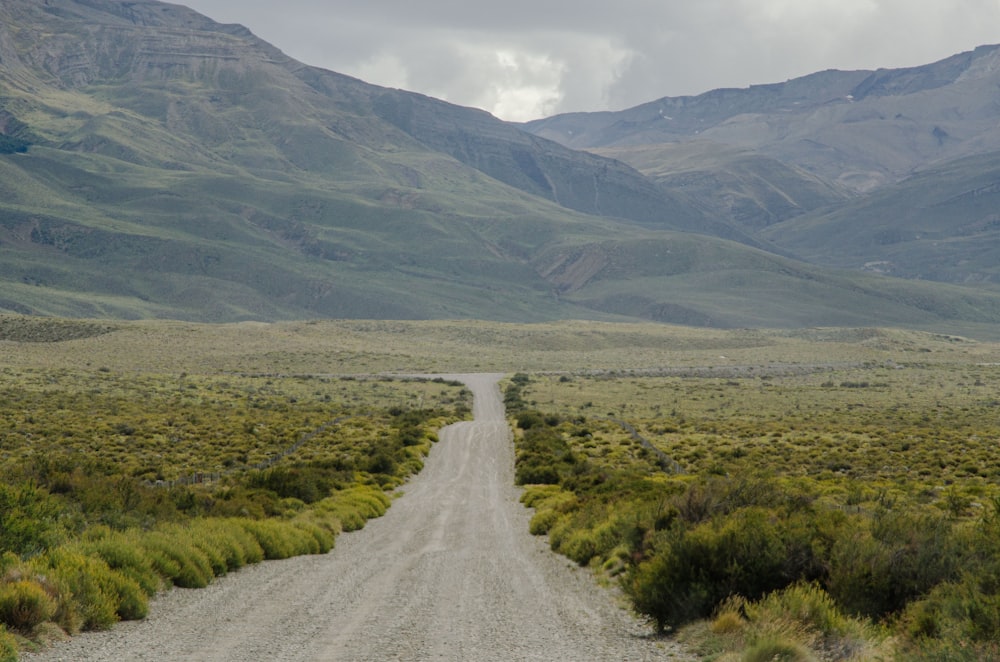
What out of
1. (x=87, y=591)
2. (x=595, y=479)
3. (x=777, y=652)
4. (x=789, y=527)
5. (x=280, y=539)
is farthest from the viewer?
(x=595, y=479)

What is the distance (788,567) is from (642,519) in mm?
4953

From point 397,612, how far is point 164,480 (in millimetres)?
20569

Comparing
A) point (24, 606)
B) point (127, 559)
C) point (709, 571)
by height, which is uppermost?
point (709, 571)

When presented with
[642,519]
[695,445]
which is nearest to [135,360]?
[695,445]

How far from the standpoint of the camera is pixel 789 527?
15.1 m

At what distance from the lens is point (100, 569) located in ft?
47.5

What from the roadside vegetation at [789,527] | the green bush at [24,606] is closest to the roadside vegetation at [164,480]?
the green bush at [24,606]

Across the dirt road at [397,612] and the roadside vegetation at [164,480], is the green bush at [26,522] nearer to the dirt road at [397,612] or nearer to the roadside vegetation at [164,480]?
the roadside vegetation at [164,480]

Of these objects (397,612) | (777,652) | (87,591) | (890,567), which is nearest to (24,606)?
(87,591)

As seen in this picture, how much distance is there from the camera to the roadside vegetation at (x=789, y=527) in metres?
12.1

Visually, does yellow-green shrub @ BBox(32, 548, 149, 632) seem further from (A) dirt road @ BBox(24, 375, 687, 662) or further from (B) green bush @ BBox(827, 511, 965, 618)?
(B) green bush @ BBox(827, 511, 965, 618)

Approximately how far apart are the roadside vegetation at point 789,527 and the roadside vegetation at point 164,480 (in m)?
6.34

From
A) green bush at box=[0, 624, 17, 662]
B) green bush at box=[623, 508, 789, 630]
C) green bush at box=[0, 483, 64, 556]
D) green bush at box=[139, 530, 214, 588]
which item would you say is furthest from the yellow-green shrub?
green bush at box=[623, 508, 789, 630]

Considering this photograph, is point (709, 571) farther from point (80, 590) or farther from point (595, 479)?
point (595, 479)
